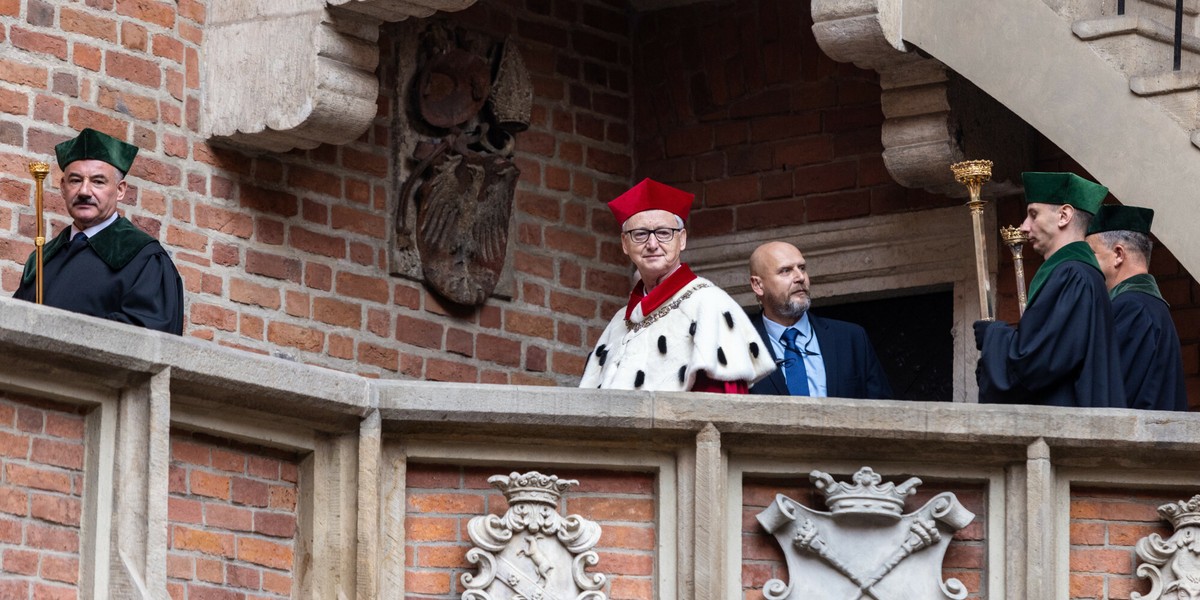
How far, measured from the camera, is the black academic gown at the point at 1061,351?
7988 mm

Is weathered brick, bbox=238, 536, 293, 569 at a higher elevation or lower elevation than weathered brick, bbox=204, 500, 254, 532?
lower

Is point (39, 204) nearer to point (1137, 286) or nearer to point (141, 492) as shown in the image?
point (141, 492)

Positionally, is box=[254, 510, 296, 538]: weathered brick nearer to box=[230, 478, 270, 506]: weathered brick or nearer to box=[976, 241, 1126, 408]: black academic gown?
box=[230, 478, 270, 506]: weathered brick

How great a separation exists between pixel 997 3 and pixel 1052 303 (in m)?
1.46

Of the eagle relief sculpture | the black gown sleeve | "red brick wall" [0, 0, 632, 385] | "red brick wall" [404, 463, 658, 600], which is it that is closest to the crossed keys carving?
"red brick wall" [404, 463, 658, 600]

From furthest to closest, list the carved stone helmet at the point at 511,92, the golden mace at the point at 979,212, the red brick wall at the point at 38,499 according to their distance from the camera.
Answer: the carved stone helmet at the point at 511,92 < the golden mace at the point at 979,212 < the red brick wall at the point at 38,499

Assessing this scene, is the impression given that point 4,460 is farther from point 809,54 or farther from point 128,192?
point 809,54

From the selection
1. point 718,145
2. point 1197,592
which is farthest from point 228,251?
point 1197,592

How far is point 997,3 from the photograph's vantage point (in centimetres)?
920

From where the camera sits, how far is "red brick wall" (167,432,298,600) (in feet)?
24.3

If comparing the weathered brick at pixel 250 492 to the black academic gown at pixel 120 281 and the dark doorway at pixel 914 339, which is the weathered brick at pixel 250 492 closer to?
the black academic gown at pixel 120 281

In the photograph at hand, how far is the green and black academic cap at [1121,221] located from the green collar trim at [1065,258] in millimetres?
380

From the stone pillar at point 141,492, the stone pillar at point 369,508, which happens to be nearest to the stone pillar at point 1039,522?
the stone pillar at point 369,508

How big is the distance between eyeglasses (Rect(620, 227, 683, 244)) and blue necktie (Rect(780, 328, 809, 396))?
673 mm
